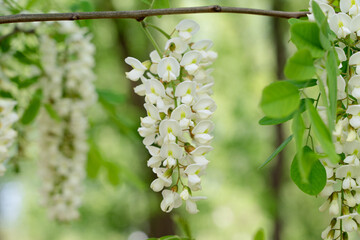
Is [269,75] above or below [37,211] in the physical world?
above

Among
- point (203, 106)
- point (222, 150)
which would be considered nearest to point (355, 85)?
point (203, 106)

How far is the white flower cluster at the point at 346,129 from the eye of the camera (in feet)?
2.17

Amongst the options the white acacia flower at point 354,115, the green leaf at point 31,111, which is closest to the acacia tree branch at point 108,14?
the white acacia flower at point 354,115

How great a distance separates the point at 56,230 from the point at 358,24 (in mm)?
7728

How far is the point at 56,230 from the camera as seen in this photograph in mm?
7746

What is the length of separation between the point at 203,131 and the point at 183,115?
0.16 feet

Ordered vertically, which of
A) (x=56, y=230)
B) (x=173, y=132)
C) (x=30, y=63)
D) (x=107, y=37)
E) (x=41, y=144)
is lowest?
(x=56, y=230)

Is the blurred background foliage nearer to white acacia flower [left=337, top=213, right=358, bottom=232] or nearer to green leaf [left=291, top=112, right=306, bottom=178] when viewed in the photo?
white acacia flower [left=337, top=213, right=358, bottom=232]

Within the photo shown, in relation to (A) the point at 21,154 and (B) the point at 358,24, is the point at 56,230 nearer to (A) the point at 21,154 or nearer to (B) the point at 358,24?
(A) the point at 21,154

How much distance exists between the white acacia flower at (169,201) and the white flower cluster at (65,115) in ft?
2.53

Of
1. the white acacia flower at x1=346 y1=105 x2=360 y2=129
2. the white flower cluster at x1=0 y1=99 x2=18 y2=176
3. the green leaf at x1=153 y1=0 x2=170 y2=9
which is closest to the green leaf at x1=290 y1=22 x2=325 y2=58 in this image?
the white acacia flower at x1=346 y1=105 x2=360 y2=129

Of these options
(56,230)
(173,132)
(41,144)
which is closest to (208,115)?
(173,132)

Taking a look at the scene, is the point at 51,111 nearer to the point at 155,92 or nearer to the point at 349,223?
the point at 155,92

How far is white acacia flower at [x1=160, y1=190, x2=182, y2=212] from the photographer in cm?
71
